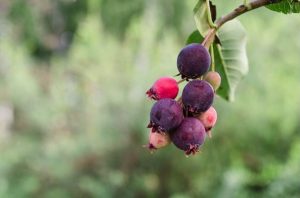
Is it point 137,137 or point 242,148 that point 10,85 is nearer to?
point 137,137

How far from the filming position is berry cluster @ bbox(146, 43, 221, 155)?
1.63ft

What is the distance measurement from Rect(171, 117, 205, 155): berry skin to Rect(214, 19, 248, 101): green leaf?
196 millimetres

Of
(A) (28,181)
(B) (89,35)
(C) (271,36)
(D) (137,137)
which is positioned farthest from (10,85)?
(C) (271,36)

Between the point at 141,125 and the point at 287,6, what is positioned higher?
the point at 287,6

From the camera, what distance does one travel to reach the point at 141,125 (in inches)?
158

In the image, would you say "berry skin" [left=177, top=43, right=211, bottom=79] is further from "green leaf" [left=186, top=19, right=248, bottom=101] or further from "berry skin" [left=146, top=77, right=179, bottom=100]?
"green leaf" [left=186, top=19, right=248, bottom=101]

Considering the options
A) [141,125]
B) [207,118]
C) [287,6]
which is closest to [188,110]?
[207,118]

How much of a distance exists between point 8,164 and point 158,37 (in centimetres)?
175

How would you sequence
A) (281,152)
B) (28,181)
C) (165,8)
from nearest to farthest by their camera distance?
(281,152), (28,181), (165,8)

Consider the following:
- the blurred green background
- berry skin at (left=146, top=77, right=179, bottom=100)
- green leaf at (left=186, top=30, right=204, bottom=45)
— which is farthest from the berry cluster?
the blurred green background

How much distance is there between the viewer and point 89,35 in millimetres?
4703

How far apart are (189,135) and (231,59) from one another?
24 cm

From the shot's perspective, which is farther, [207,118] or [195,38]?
[195,38]

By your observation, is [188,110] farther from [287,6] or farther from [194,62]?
Answer: [287,6]
